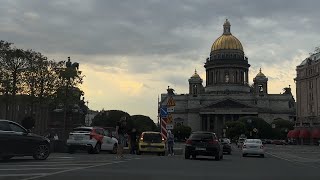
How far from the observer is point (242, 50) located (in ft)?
555

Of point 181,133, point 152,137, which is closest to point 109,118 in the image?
point 181,133

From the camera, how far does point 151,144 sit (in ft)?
101

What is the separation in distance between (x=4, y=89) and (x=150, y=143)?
23703mm

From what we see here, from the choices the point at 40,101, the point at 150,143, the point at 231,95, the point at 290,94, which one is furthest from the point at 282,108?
the point at 150,143

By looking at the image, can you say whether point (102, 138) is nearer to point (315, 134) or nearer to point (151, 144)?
point (151, 144)

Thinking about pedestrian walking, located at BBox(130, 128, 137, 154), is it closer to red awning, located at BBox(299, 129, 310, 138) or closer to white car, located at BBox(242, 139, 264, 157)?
white car, located at BBox(242, 139, 264, 157)

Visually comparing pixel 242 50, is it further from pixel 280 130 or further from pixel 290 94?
pixel 280 130

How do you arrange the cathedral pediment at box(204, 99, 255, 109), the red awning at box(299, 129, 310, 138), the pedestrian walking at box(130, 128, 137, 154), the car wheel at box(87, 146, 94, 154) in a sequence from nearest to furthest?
the car wheel at box(87, 146, 94, 154) < the pedestrian walking at box(130, 128, 137, 154) < the red awning at box(299, 129, 310, 138) < the cathedral pediment at box(204, 99, 255, 109)

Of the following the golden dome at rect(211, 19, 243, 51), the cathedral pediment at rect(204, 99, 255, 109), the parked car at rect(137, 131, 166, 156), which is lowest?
the parked car at rect(137, 131, 166, 156)

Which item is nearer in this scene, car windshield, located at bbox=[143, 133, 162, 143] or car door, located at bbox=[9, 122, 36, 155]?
car door, located at bbox=[9, 122, 36, 155]

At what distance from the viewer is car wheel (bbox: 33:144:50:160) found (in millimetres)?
20906

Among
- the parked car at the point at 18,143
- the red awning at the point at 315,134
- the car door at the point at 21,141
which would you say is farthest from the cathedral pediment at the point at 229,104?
the car door at the point at 21,141

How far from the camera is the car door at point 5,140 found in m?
19.2

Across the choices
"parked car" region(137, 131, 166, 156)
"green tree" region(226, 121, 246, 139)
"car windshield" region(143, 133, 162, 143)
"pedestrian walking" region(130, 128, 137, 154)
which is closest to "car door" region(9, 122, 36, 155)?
"pedestrian walking" region(130, 128, 137, 154)
